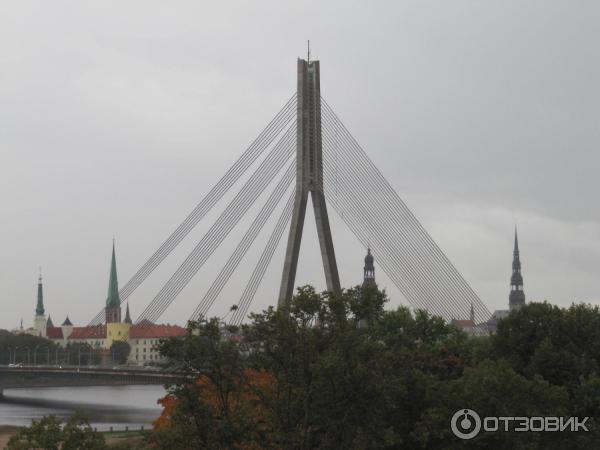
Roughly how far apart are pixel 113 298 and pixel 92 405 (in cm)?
8225

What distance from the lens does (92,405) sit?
9212 centimetres

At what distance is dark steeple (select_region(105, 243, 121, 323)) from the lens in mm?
170375

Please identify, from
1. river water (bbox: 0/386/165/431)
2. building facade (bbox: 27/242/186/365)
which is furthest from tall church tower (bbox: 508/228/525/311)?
river water (bbox: 0/386/165/431)

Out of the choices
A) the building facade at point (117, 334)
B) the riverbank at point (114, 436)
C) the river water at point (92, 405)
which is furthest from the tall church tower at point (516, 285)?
the riverbank at point (114, 436)

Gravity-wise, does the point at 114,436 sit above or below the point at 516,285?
below

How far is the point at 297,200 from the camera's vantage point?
4606 cm

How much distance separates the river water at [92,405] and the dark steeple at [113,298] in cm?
3940

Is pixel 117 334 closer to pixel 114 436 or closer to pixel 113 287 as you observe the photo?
pixel 113 287

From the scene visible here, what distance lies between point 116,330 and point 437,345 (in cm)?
13846

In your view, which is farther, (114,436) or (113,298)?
(113,298)

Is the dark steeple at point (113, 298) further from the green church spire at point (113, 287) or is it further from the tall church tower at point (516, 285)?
the tall church tower at point (516, 285)

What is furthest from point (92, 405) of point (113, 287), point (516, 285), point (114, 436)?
point (516, 285)

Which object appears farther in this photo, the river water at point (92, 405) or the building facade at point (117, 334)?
the building facade at point (117, 334)

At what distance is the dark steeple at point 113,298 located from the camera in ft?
559
